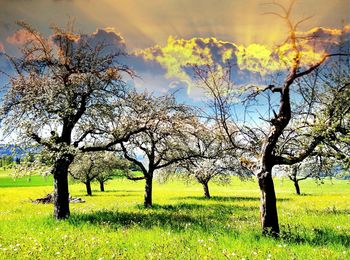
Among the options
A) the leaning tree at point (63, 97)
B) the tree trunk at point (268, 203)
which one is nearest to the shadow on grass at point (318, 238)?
the tree trunk at point (268, 203)

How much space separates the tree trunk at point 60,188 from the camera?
16.5 m

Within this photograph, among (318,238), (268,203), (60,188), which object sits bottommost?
(318,238)

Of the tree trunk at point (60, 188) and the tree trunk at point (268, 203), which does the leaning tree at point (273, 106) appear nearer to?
the tree trunk at point (268, 203)

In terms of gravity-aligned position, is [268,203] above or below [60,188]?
below

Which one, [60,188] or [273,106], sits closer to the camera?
[273,106]

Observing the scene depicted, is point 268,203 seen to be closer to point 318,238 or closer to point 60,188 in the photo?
point 318,238

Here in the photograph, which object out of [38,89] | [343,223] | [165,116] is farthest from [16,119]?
[343,223]

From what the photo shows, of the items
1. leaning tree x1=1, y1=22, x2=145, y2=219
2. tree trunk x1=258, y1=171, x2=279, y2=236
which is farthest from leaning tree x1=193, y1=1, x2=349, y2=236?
leaning tree x1=1, y1=22, x2=145, y2=219

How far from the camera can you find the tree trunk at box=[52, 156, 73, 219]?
16453mm

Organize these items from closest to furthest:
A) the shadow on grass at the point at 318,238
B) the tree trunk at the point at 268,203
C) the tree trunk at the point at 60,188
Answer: the shadow on grass at the point at 318,238, the tree trunk at the point at 268,203, the tree trunk at the point at 60,188

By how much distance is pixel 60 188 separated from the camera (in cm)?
1672

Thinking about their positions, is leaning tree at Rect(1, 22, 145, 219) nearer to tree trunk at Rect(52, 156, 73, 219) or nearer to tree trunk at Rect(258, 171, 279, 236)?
tree trunk at Rect(52, 156, 73, 219)

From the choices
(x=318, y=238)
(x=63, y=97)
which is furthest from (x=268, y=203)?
(x=63, y=97)

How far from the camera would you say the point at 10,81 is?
16.1 m
